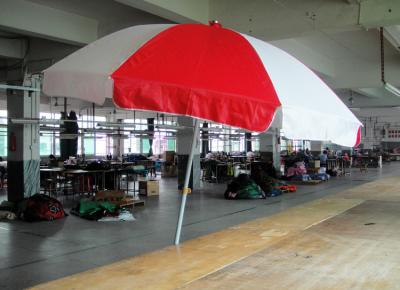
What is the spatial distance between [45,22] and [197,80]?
7043 mm

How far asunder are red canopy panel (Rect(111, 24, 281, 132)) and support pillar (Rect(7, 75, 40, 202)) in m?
8.58

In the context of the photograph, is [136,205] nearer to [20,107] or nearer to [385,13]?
[20,107]

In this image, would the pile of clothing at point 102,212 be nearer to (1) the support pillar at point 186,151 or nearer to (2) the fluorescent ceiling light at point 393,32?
(1) the support pillar at point 186,151

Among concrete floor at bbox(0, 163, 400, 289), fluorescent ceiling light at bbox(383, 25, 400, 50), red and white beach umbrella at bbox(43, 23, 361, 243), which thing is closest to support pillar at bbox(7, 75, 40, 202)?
concrete floor at bbox(0, 163, 400, 289)

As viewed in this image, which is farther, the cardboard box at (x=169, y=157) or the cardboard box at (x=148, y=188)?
the cardboard box at (x=169, y=157)

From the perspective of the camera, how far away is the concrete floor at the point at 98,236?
513 centimetres

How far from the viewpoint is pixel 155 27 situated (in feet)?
10.2

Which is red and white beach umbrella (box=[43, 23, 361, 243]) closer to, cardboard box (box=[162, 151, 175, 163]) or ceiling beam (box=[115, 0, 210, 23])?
ceiling beam (box=[115, 0, 210, 23])

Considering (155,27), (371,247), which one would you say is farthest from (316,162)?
(155,27)

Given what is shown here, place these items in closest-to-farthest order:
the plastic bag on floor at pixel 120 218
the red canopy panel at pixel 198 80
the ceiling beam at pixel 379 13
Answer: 1. the red canopy panel at pixel 198 80
2. the ceiling beam at pixel 379 13
3. the plastic bag on floor at pixel 120 218

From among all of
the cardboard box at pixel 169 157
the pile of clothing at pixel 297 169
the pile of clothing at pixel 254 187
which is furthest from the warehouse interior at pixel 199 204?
the cardboard box at pixel 169 157

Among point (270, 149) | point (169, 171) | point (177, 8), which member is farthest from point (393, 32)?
point (169, 171)

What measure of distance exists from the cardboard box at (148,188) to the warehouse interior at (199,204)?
1.4 inches

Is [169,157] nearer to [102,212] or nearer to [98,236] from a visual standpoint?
[102,212]
